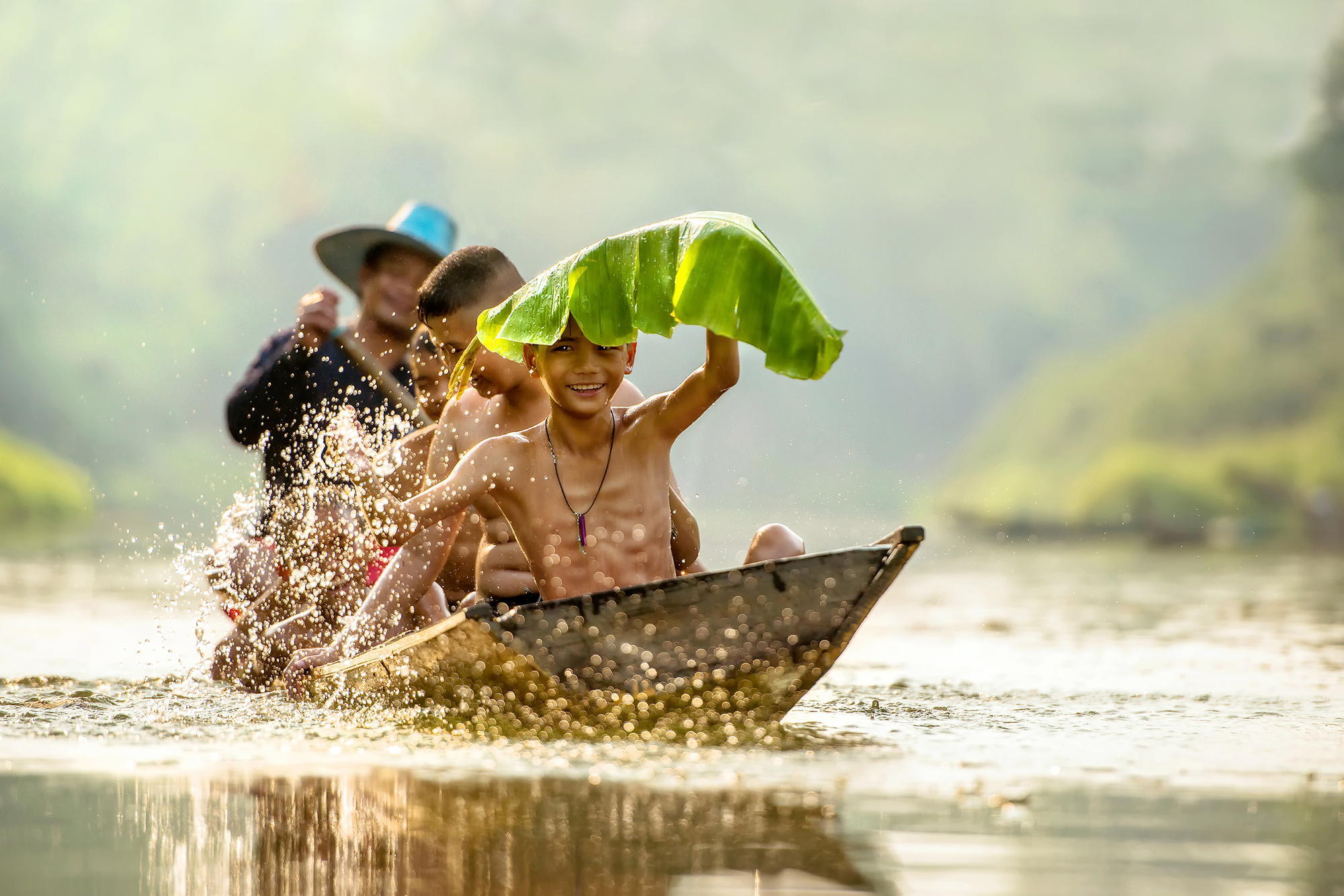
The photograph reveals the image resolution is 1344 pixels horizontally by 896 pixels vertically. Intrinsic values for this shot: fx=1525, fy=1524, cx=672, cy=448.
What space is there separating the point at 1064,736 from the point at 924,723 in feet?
1.44

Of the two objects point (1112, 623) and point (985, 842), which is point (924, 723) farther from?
point (1112, 623)

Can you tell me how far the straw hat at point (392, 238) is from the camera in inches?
281

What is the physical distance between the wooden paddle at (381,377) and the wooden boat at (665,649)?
103 inches

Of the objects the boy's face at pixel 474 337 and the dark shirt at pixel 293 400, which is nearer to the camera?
the boy's face at pixel 474 337

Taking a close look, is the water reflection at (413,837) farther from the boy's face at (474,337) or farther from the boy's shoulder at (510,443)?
the boy's face at (474,337)

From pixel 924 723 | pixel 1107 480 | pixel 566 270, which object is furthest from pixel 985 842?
pixel 1107 480

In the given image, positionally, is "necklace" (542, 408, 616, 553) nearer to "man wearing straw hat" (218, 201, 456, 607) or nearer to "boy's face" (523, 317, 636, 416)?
"boy's face" (523, 317, 636, 416)

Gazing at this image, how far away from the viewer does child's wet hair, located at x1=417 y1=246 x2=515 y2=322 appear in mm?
5141

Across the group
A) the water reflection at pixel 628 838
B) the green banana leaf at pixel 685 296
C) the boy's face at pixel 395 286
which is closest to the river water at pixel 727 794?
the water reflection at pixel 628 838

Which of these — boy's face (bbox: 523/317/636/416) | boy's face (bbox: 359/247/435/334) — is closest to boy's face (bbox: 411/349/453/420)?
boy's face (bbox: 359/247/435/334)

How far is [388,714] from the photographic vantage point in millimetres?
4371

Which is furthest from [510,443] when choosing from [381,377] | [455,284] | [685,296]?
[381,377]

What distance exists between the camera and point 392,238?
720 cm

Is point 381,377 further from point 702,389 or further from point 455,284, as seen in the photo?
point 702,389
